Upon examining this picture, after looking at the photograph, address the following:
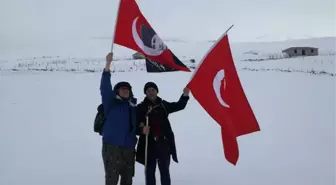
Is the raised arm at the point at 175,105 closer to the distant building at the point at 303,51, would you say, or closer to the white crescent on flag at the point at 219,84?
the white crescent on flag at the point at 219,84

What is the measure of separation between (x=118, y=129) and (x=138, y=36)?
3.68 feet

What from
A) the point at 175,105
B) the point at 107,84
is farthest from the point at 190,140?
the point at 107,84

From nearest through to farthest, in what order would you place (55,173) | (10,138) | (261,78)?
(55,173)
(10,138)
(261,78)

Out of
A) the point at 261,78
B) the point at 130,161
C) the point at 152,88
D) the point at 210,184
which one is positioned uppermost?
the point at 261,78

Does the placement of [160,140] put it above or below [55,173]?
above

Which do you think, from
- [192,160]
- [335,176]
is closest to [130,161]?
[192,160]

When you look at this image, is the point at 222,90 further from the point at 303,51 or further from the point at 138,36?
the point at 303,51

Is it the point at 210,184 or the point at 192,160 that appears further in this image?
the point at 192,160

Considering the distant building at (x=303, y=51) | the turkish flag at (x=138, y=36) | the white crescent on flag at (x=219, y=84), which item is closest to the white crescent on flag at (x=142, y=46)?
the turkish flag at (x=138, y=36)

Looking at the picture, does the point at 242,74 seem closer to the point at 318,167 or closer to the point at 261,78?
the point at 261,78

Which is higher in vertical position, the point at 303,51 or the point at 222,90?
the point at 303,51

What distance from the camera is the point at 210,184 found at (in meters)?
5.34

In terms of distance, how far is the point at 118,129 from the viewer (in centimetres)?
415

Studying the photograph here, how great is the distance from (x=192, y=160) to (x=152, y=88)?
263 cm
